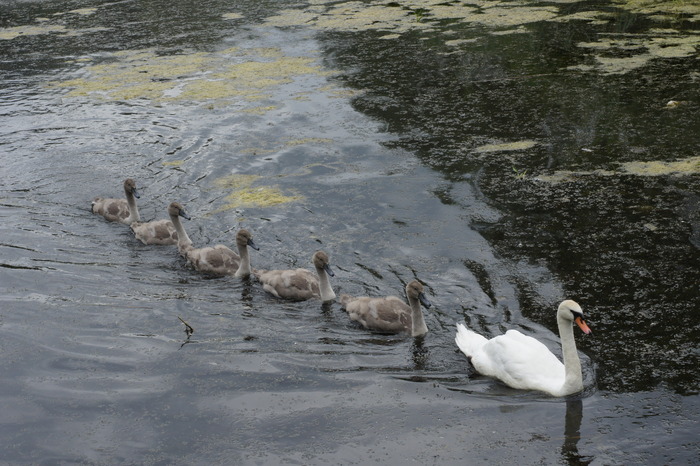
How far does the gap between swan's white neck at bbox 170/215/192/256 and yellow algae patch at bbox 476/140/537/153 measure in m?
4.07

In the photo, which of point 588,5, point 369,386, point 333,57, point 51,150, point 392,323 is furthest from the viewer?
point 588,5

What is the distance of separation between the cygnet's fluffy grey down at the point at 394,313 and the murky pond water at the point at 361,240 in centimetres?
14

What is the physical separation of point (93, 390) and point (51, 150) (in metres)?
6.95

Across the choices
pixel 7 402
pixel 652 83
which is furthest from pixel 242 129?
pixel 7 402

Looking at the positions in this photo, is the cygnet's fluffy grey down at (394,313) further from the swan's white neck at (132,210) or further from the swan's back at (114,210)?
the swan's back at (114,210)

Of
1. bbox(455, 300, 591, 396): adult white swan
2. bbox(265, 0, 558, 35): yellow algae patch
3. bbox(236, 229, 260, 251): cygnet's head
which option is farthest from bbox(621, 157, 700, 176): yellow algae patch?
bbox(265, 0, 558, 35): yellow algae patch

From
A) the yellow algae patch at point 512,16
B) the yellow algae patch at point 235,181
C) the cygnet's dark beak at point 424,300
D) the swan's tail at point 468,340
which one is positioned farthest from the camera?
the yellow algae patch at point 512,16

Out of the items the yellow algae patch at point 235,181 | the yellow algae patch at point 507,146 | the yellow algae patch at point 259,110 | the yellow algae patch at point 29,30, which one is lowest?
the yellow algae patch at point 235,181

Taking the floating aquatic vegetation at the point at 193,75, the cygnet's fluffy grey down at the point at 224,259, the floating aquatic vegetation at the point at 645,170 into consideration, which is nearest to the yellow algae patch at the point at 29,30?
the floating aquatic vegetation at the point at 193,75

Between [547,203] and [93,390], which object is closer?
[93,390]

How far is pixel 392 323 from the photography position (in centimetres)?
689

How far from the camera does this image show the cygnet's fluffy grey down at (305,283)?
24.3 ft

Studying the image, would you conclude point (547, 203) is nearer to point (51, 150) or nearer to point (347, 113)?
point (347, 113)

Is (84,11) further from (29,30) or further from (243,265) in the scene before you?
(243,265)
